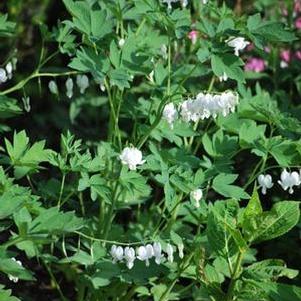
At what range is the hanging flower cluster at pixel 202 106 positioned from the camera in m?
2.47

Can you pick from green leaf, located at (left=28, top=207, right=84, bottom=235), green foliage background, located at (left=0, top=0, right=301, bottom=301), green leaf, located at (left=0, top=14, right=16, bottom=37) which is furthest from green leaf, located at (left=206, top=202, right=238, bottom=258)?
green leaf, located at (left=0, top=14, right=16, bottom=37)

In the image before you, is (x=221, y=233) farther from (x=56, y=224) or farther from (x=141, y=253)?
(x=56, y=224)

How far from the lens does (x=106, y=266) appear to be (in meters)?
2.69

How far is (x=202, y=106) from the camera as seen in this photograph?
2.47m

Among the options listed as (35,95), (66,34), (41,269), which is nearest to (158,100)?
(66,34)

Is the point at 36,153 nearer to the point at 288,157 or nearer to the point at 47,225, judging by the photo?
the point at 47,225

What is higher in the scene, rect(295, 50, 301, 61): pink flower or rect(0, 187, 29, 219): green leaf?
rect(0, 187, 29, 219): green leaf

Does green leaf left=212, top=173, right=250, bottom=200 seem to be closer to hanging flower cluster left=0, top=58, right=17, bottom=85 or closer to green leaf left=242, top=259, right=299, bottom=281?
green leaf left=242, top=259, right=299, bottom=281

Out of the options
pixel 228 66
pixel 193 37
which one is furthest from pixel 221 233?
pixel 193 37

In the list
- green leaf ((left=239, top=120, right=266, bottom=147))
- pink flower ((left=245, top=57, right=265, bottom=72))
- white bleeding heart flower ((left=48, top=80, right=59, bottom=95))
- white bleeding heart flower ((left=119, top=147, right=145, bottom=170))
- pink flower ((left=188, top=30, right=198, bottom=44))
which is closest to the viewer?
white bleeding heart flower ((left=119, top=147, right=145, bottom=170))

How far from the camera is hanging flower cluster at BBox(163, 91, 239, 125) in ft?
8.12

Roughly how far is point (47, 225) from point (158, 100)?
3.27 ft

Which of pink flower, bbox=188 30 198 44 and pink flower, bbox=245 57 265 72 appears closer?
pink flower, bbox=188 30 198 44

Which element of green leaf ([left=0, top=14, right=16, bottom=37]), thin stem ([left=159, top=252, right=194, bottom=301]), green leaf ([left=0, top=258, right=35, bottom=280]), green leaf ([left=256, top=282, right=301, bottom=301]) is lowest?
thin stem ([left=159, top=252, right=194, bottom=301])
